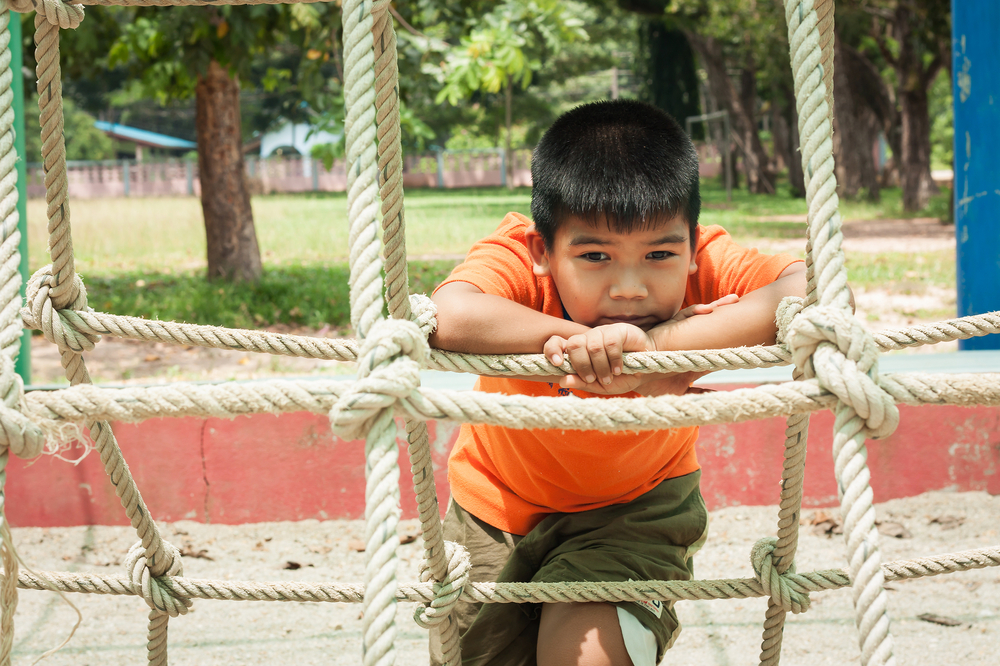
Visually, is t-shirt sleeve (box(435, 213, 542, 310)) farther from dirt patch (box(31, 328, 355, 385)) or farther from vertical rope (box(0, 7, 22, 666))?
dirt patch (box(31, 328, 355, 385))

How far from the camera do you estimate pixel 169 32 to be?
4.57 meters

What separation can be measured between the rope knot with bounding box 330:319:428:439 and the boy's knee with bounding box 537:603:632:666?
0.65 m

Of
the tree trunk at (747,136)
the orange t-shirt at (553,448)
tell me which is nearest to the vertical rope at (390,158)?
the orange t-shirt at (553,448)

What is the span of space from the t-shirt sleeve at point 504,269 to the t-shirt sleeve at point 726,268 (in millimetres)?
292

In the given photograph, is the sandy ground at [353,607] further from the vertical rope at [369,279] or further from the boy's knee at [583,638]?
the vertical rope at [369,279]

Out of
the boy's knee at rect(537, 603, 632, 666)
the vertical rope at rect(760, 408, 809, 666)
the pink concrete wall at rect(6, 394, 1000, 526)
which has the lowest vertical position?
the pink concrete wall at rect(6, 394, 1000, 526)

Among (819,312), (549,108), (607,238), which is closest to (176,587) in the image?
(607,238)

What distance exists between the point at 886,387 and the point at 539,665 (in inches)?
30.6

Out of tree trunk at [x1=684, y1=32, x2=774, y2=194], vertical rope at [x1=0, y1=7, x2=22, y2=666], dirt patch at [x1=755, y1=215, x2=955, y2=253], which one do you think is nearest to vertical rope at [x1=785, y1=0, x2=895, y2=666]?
vertical rope at [x1=0, y1=7, x2=22, y2=666]

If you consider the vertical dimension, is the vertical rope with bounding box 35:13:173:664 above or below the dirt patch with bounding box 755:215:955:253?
above

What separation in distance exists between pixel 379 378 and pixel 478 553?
80cm

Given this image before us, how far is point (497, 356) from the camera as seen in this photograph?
1.27 metres

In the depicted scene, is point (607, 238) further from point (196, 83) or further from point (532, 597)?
point (196, 83)

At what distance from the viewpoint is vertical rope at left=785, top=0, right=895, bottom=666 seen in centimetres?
89
